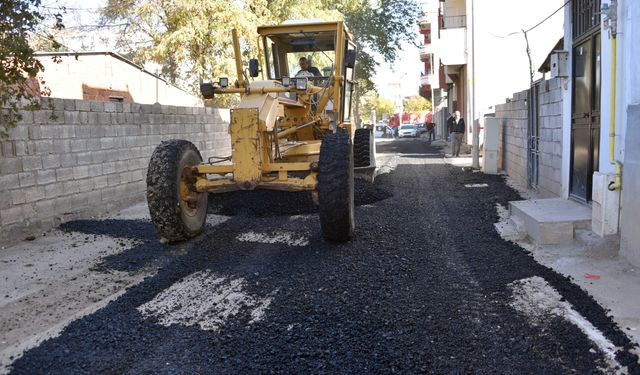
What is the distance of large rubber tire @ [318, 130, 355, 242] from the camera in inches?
254

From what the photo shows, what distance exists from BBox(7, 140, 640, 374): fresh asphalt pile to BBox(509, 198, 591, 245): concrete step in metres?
0.38

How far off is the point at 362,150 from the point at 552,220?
5.70 meters

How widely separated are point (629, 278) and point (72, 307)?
4.89 m

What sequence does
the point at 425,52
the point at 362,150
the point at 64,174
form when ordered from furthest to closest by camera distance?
the point at 425,52 → the point at 362,150 → the point at 64,174

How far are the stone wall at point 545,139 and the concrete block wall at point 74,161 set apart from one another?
23.9 ft

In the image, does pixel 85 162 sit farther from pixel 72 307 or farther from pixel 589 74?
pixel 589 74

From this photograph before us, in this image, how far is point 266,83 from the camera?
778 cm

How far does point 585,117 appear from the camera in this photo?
7602 mm

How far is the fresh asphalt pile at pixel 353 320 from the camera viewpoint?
363 cm

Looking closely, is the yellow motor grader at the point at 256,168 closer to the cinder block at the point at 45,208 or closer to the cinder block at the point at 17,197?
the cinder block at the point at 17,197

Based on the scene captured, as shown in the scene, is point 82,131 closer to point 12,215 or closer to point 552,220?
point 12,215

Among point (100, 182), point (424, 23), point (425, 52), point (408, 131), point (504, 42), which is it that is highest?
point (424, 23)

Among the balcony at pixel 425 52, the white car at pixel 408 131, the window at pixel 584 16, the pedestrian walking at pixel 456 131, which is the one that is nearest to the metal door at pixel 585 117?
the window at pixel 584 16

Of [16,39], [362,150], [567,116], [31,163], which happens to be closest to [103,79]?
[362,150]
